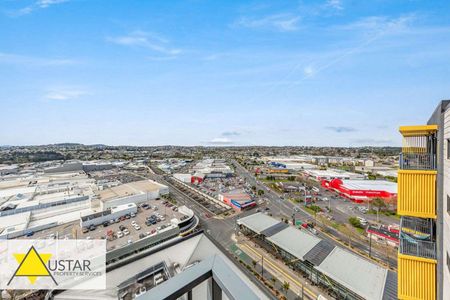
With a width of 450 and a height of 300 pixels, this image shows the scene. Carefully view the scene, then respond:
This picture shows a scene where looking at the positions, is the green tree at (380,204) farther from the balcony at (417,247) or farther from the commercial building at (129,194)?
the commercial building at (129,194)

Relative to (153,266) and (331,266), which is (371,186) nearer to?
(331,266)

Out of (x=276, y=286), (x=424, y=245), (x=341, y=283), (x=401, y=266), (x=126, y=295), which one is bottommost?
(x=276, y=286)

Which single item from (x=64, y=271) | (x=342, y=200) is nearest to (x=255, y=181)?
(x=342, y=200)

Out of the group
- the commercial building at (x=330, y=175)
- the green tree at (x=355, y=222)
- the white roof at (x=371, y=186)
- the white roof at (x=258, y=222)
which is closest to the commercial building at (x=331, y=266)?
the white roof at (x=258, y=222)

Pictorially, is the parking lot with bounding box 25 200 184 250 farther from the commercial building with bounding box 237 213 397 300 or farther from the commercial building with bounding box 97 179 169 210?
the commercial building with bounding box 237 213 397 300

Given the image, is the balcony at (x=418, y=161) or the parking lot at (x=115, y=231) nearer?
the balcony at (x=418, y=161)

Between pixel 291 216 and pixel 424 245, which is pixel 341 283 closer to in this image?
pixel 424 245

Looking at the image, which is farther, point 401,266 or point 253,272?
point 253,272
